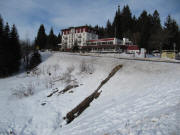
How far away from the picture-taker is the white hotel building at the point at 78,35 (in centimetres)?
6738

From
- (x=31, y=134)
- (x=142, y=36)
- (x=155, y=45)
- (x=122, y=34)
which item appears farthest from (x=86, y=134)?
(x=122, y=34)

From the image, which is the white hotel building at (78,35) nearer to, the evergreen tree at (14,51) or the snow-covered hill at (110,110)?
the evergreen tree at (14,51)

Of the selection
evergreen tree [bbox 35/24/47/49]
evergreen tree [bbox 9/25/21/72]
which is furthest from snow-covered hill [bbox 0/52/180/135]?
evergreen tree [bbox 35/24/47/49]

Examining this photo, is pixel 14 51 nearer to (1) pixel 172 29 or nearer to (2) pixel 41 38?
(2) pixel 41 38

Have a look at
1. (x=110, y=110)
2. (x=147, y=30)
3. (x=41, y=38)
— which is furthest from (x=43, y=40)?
(x=110, y=110)

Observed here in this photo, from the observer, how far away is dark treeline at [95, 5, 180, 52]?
41.8 meters

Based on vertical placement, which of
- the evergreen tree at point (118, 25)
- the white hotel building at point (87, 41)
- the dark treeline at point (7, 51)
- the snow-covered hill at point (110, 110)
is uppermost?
the evergreen tree at point (118, 25)

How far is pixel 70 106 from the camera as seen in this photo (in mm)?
11195

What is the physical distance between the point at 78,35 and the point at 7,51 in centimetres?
4629

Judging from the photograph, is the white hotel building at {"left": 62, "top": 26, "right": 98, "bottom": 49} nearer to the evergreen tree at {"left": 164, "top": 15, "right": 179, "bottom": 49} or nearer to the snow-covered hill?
the evergreen tree at {"left": 164, "top": 15, "right": 179, "bottom": 49}

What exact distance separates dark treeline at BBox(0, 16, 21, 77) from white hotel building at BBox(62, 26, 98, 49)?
→ 3645 centimetres

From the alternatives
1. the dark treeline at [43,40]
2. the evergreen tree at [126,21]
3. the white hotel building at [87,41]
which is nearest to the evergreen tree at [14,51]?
the white hotel building at [87,41]

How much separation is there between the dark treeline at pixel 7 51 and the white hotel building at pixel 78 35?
36.5 metres

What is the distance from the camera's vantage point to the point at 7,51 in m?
27.6
